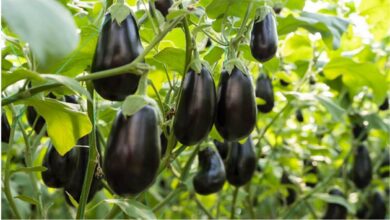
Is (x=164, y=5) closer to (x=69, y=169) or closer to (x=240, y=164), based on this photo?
(x=69, y=169)

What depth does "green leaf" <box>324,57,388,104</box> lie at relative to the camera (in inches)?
54.4

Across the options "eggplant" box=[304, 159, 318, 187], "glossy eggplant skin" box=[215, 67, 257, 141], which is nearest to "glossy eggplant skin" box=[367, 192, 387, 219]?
"eggplant" box=[304, 159, 318, 187]

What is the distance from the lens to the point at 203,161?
114 centimetres

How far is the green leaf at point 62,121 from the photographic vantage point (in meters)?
0.65

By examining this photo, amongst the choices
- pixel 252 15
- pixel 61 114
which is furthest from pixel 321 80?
pixel 61 114

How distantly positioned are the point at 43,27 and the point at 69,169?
0.51 metres

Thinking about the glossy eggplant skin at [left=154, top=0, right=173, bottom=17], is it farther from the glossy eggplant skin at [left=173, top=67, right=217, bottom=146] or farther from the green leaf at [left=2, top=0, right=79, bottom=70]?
the green leaf at [left=2, top=0, right=79, bottom=70]

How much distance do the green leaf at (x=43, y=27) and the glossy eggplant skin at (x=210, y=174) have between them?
2.38ft

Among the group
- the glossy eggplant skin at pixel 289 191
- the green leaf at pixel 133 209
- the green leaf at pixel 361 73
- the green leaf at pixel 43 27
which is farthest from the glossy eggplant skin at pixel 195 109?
A: the glossy eggplant skin at pixel 289 191

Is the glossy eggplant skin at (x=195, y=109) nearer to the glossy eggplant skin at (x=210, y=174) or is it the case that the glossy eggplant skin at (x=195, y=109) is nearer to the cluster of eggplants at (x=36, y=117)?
the cluster of eggplants at (x=36, y=117)

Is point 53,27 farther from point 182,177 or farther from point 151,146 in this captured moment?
point 182,177

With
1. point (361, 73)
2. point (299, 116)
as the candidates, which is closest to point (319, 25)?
point (361, 73)

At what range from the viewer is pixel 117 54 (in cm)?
58

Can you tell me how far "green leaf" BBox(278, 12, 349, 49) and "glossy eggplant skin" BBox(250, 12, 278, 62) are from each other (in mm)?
350
